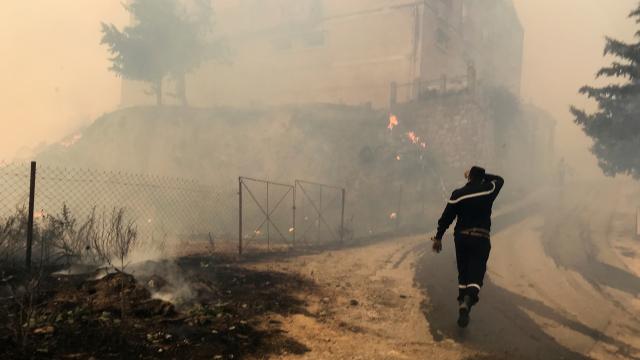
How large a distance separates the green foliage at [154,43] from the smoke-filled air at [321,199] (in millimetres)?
147

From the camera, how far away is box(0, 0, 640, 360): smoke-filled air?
16.2ft

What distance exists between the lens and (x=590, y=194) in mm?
29250

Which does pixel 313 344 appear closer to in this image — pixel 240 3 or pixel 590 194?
pixel 590 194

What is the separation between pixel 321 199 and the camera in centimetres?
1992

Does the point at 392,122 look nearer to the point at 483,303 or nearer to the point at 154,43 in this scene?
the point at 154,43

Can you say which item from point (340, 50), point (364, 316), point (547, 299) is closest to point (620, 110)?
point (547, 299)

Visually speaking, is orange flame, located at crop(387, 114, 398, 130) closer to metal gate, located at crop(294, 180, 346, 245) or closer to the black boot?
metal gate, located at crop(294, 180, 346, 245)

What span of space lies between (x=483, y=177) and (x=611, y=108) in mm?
15388

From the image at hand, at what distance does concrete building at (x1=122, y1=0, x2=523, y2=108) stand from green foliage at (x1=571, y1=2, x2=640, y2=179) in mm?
8939

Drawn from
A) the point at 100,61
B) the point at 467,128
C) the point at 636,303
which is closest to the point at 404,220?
the point at 467,128

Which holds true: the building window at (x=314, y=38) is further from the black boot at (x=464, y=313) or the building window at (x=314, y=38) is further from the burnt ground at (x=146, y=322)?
the black boot at (x=464, y=313)

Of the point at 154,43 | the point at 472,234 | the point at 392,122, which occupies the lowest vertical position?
the point at 472,234

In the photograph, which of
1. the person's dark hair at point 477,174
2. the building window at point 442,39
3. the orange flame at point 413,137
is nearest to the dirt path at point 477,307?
the person's dark hair at point 477,174

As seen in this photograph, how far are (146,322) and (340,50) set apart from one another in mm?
29923
